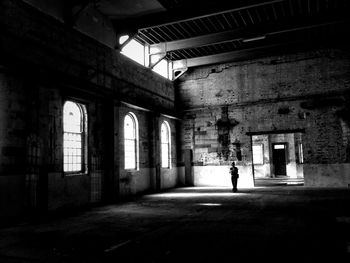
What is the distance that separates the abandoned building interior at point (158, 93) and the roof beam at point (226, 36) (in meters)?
0.05

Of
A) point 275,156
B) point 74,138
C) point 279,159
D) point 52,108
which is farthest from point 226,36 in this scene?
point 279,159

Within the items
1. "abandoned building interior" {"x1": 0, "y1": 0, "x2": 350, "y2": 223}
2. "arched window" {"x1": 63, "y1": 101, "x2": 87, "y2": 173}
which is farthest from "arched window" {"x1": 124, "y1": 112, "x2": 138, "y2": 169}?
"arched window" {"x1": 63, "y1": 101, "x2": 87, "y2": 173}

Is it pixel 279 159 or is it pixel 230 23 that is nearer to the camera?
pixel 230 23

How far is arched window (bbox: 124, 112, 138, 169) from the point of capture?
1272cm

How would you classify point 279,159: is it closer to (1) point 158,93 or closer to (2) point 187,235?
(1) point 158,93

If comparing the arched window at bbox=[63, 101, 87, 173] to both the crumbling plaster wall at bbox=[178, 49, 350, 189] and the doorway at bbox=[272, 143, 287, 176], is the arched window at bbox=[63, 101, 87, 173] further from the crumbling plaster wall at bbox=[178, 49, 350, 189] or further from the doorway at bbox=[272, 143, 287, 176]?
the doorway at bbox=[272, 143, 287, 176]

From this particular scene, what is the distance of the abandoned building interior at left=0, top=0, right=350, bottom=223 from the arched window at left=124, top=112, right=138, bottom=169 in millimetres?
46

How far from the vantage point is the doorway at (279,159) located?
81.5ft

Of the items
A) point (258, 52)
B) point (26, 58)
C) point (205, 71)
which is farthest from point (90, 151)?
point (258, 52)

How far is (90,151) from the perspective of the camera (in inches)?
407

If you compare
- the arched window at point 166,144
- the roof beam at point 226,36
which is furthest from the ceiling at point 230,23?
the arched window at point 166,144

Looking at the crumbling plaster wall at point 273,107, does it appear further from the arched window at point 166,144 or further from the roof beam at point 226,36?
the roof beam at point 226,36

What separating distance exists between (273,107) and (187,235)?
1137 centimetres

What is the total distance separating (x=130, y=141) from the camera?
42.7ft
